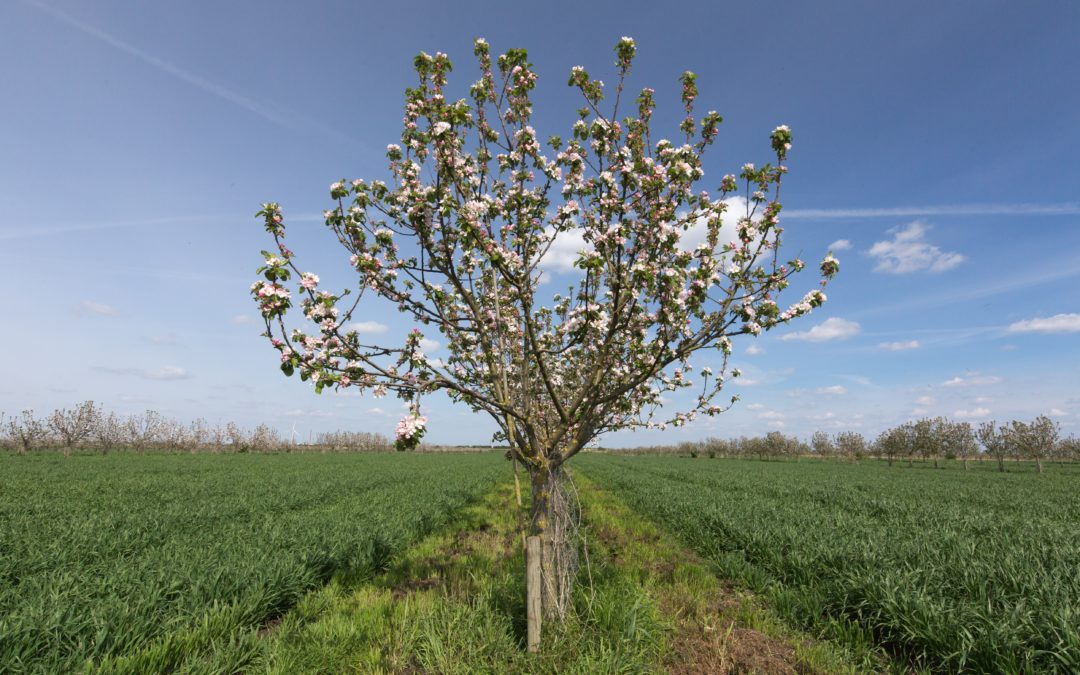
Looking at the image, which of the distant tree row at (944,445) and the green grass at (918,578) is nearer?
the green grass at (918,578)

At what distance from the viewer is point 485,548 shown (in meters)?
10.6

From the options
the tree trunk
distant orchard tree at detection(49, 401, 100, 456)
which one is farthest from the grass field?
distant orchard tree at detection(49, 401, 100, 456)

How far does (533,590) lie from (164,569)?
6.20 metres

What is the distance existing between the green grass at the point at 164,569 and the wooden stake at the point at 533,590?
3300 mm

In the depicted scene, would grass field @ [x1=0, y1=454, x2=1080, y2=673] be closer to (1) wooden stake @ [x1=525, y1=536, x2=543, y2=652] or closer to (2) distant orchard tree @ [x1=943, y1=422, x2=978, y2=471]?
(1) wooden stake @ [x1=525, y1=536, x2=543, y2=652]

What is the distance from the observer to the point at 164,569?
22.8ft

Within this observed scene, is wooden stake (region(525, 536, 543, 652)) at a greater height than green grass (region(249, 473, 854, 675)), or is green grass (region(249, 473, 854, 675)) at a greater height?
wooden stake (region(525, 536, 543, 652))

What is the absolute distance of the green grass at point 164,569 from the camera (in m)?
4.88

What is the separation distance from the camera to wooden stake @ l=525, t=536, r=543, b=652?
16.9ft

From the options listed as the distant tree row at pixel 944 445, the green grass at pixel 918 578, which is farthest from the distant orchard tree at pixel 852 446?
the green grass at pixel 918 578

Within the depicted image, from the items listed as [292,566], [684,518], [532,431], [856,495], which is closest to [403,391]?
[532,431]

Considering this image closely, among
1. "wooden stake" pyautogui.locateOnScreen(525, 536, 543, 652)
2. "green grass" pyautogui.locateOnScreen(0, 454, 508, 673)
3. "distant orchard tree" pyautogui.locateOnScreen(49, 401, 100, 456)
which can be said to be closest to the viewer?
"green grass" pyautogui.locateOnScreen(0, 454, 508, 673)

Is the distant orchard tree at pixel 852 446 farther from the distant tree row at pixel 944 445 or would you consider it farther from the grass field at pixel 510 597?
the grass field at pixel 510 597

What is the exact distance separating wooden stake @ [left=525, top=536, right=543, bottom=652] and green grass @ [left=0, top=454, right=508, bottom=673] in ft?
10.8
